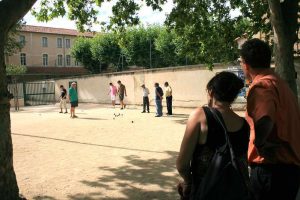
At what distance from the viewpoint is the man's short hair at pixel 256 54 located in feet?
9.10

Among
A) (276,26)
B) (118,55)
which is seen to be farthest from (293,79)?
(118,55)

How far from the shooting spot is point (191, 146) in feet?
8.35

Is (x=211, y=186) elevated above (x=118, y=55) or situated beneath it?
situated beneath

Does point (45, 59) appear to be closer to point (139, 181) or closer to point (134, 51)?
point (134, 51)

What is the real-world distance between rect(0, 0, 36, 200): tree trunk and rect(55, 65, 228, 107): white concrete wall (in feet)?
50.8

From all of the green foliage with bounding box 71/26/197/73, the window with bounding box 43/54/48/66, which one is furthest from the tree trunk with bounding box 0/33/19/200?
the window with bounding box 43/54/48/66

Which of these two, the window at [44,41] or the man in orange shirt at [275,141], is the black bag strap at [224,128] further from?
the window at [44,41]

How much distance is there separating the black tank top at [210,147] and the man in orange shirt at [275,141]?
13 cm

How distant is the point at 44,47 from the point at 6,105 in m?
60.0

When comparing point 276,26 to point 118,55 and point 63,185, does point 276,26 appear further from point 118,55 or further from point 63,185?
point 118,55

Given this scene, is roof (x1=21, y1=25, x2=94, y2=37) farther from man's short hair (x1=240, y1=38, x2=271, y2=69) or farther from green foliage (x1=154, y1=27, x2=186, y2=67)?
man's short hair (x1=240, y1=38, x2=271, y2=69)

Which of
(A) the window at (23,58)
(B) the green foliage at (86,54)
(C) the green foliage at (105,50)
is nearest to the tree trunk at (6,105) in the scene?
(C) the green foliage at (105,50)

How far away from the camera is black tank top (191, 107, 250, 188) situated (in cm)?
252

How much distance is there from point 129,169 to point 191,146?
5.49 m
